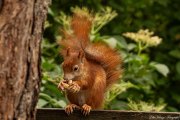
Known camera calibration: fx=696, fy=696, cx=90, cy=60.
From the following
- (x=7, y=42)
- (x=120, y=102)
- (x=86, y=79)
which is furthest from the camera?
(x=120, y=102)

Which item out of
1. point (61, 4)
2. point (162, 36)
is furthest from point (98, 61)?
point (162, 36)

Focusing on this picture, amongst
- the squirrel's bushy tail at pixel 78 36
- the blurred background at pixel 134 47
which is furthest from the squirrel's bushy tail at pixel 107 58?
the blurred background at pixel 134 47

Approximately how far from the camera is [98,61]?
3.78 m

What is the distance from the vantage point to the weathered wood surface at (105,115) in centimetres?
296

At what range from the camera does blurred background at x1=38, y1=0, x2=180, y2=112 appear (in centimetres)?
463

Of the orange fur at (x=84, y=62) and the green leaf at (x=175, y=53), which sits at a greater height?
the green leaf at (x=175, y=53)

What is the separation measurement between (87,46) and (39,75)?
114cm

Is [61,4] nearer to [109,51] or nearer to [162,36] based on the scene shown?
[162,36]

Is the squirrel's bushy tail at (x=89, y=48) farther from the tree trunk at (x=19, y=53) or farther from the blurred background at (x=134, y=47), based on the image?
the tree trunk at (x=19, y=53)

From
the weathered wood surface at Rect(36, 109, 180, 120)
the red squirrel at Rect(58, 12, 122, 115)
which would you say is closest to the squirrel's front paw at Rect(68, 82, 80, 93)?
the red squirrel at Rect(58, 12, 122, 115)

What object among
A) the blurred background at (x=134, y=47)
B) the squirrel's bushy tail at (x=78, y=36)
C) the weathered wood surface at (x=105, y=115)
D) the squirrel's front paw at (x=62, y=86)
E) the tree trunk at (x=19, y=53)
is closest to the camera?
the tree trunk at (x=19, y=53)

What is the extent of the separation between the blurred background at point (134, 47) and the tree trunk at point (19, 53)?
162cm

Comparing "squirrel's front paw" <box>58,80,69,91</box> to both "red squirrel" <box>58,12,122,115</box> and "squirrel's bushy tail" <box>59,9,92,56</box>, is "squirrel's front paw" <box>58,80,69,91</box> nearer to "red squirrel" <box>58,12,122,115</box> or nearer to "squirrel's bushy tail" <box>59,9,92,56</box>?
"red squirrel" <box>58,12,122,115</box>

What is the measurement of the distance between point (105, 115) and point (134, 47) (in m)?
2.15
